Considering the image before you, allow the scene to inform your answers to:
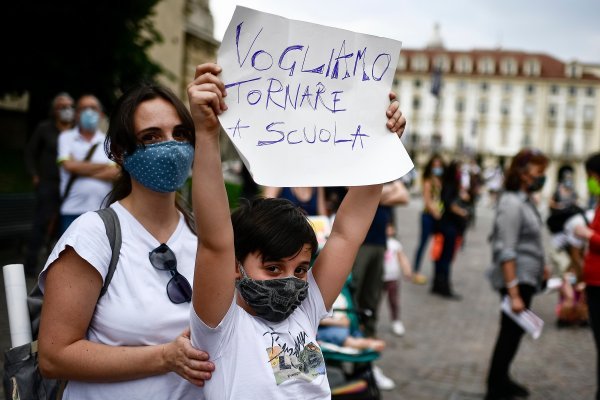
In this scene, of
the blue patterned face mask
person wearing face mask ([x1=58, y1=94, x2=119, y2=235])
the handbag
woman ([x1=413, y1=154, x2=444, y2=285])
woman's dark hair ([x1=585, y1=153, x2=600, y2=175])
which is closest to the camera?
the blue patterned face mask

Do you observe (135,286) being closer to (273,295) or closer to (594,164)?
(273,295)

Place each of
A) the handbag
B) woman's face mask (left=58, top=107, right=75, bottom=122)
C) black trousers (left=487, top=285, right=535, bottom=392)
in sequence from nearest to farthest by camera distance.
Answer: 1. black trousers (left=487, top=285, right=535, bottom=392)
2. the handbag
3. woman's face mask (left=58, top=107, right=75, bottom=122)

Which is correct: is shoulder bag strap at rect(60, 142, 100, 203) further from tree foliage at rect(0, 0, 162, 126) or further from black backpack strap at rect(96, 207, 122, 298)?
tree foliage at rect(0, 0, 162, 126)

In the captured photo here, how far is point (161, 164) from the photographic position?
198 centimetres

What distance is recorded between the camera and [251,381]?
1750mm

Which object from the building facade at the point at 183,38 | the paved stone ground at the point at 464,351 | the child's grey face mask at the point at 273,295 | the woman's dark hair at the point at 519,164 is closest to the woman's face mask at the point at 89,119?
the paved stone ground at the point at 464,351

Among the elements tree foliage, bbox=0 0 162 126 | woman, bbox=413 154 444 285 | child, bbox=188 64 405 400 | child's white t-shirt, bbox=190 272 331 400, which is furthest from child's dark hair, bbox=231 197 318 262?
tree foliage, bbox=0 0 162 126

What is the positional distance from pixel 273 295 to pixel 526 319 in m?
3.61

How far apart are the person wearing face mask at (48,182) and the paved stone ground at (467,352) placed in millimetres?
3733

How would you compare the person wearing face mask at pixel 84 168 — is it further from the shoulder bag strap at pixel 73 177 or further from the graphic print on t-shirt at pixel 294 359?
the graphic print on t-shirt at pixel 294 359

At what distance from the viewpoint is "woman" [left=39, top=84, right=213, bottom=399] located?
71.8 inches

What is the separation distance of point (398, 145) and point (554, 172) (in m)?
87.6

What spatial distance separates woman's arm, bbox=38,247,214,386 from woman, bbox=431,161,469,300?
8140 millimetres

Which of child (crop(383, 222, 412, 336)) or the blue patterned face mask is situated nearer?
the blue patterned face mask
